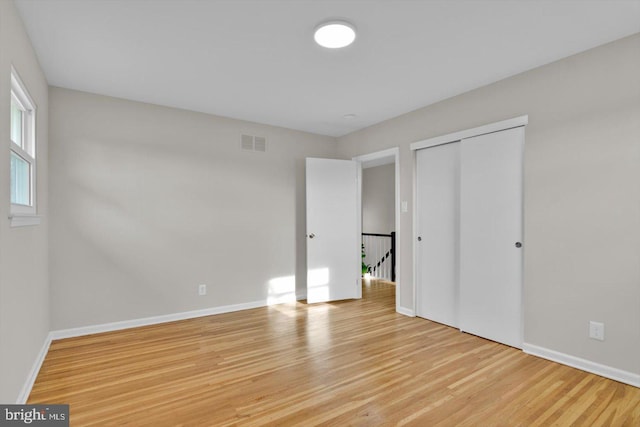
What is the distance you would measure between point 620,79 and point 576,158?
2.00ft

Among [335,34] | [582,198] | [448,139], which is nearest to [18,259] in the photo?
[335,34]

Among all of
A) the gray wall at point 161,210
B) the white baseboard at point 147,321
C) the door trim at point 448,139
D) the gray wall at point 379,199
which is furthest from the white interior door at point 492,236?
the gray wall at point 379,199

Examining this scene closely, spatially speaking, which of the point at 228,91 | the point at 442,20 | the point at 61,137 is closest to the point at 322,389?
the point at 442,20

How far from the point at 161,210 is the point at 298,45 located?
8.08 feet

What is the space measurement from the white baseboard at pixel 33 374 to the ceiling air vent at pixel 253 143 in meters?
2.90

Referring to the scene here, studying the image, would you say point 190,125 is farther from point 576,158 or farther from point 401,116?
point 576,158

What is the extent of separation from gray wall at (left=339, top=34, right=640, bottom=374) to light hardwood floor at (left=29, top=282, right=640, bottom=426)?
1.29 feet

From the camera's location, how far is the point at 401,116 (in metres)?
4.21

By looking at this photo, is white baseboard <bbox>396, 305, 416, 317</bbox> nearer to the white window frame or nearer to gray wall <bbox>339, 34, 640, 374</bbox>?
gray wall <bbox>339, 34, 640, 374</bbox>

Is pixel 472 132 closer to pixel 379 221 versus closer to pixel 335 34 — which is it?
pixel 335 34

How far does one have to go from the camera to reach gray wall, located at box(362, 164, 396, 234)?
770cm

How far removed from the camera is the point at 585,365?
2580mm

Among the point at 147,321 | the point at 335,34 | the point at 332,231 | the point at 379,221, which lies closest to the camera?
the point at 335,34

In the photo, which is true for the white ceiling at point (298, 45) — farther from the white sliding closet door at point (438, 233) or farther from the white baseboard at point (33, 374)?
the white baseboard at point (33, 374)
